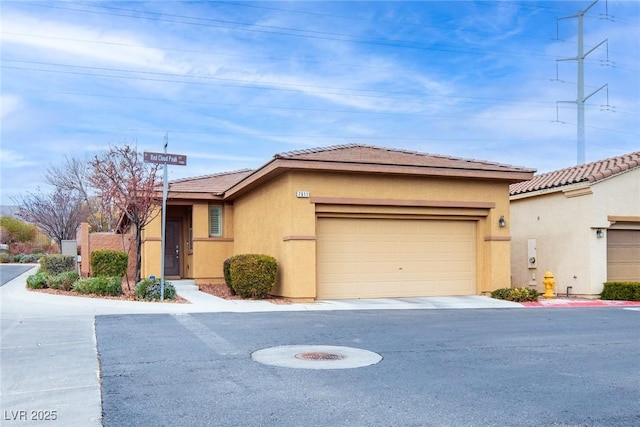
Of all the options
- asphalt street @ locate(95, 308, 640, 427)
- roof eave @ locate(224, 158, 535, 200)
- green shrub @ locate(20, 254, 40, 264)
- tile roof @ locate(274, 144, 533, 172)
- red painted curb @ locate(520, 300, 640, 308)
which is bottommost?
red painted curb @ locate(520, 300, 640, 308)

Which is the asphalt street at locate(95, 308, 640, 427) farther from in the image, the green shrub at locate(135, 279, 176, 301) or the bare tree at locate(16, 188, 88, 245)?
the bare tree at locate(16, 188, 88, 245)

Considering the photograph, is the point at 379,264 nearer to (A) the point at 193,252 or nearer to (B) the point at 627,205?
(A) the point at 193,252

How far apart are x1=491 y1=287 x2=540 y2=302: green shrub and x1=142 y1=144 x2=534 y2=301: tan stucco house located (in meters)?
0.51

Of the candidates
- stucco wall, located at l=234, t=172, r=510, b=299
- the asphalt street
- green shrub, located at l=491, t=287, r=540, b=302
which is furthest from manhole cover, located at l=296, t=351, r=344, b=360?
green shrub, located at l=491, t=287, r=540, b=302

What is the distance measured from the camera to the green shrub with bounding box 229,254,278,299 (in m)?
16.9

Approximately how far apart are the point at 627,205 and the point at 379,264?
28.8 feet

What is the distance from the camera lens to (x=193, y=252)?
22.4m

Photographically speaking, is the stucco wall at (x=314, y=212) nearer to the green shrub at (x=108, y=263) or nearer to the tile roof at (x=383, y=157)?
the tile roof at (x=383, y=157)

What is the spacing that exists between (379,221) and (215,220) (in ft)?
24.0

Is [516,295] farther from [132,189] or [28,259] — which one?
[28,259]

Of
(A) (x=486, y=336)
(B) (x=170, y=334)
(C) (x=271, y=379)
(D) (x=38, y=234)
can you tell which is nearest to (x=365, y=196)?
(A) (x=486, y=336)

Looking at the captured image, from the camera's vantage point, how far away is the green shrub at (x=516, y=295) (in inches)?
711

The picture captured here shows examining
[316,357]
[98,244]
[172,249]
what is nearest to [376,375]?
[316,357]

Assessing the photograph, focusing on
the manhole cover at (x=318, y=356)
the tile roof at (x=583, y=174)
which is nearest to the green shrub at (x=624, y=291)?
the tile roof at (x=583, y=174)
